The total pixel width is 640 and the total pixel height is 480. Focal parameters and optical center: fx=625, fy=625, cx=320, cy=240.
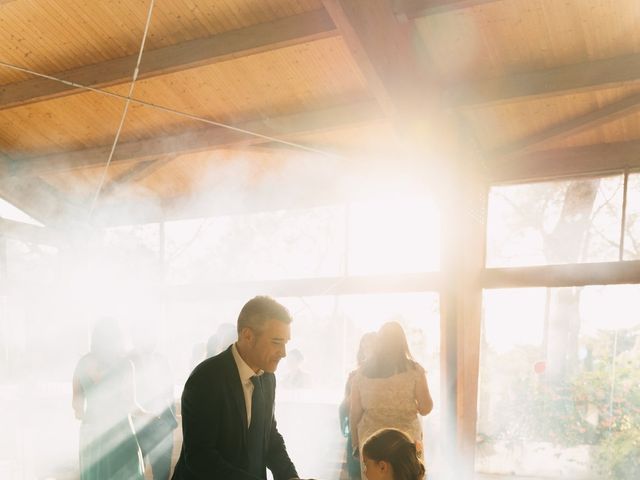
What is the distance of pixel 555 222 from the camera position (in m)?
5.22

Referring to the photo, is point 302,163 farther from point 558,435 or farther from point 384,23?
point 558,435

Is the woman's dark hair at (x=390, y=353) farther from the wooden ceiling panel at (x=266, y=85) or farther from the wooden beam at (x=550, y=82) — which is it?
the wooden ceiling panel at (x=266, y=85)

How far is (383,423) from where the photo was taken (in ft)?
11.6

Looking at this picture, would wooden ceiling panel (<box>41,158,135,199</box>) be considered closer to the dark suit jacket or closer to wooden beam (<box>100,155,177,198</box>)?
wooden beam (<box>100,155,177,198</box>)

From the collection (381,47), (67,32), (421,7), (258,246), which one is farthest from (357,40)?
(258,246)

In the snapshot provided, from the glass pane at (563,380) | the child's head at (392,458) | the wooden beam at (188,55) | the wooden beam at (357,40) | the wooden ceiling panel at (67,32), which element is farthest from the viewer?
the glass pane at (563,380)

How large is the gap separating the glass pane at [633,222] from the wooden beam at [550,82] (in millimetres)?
1178

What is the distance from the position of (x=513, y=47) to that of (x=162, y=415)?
3.52m

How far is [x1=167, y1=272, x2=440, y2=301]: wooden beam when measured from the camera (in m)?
5.75

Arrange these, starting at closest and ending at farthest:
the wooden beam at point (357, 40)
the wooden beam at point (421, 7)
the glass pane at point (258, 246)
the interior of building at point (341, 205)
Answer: the wooden beam at point (357, 40) → the wooden beam at point (421, 7) → the interior of building at point (341, 205) → the glass pane at point (258, 246)

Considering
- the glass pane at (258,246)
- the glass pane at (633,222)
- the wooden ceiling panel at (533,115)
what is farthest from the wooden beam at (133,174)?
the glass pane at (633,222)

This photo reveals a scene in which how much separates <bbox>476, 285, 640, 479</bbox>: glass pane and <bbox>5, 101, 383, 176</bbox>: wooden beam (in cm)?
200

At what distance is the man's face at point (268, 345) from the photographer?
6.56ft

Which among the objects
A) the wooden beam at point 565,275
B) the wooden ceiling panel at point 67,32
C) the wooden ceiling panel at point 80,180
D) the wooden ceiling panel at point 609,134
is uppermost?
the wooden ceiling panel at point 67,32
